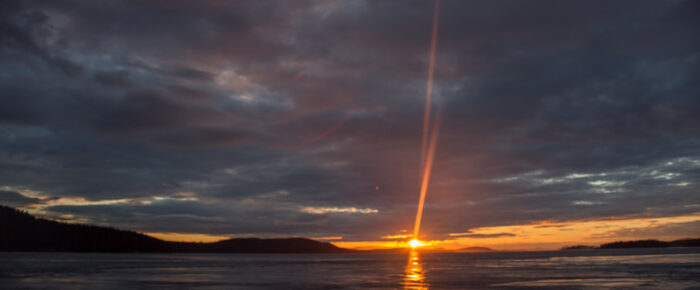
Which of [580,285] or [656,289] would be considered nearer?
[656,289]

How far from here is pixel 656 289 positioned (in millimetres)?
35062

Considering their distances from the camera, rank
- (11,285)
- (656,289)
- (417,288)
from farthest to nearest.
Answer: (11,285) < (417,288) < (656,289)

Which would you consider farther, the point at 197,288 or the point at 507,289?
the point at 197,288

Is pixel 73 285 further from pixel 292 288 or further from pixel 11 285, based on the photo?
pixel 292 288

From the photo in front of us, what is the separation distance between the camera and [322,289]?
3744 centimetres

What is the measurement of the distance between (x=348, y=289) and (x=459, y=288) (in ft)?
28.1

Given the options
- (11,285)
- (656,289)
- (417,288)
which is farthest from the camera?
(11,285)

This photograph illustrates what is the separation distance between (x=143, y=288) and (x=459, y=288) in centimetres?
2516

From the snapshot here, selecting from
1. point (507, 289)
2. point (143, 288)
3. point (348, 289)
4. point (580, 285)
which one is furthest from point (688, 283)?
point (143, 288)

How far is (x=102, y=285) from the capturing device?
1662 inches

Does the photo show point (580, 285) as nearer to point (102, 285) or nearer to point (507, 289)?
point (507, 289)

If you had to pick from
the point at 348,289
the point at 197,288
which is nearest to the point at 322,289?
the point at 348,289

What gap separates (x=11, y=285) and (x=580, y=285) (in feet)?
153

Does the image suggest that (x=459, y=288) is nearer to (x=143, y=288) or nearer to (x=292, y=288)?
(x=292, y=288)
